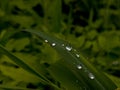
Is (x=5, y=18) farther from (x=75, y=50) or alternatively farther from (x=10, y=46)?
(x=75, y=50)

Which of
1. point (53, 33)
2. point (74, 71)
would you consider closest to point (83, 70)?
point (74, 71)

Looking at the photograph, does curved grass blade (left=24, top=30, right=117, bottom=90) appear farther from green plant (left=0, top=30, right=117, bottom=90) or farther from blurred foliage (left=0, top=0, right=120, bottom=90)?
blurred foliage (left=0, top=0, right=120, bottom=90)

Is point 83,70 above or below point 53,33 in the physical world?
below

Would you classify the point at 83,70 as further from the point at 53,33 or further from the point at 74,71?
the point at 53,33

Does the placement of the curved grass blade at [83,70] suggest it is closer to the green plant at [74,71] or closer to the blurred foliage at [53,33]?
the green plant at [74,71]

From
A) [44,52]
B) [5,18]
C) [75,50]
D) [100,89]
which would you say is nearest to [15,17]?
[5,18]
